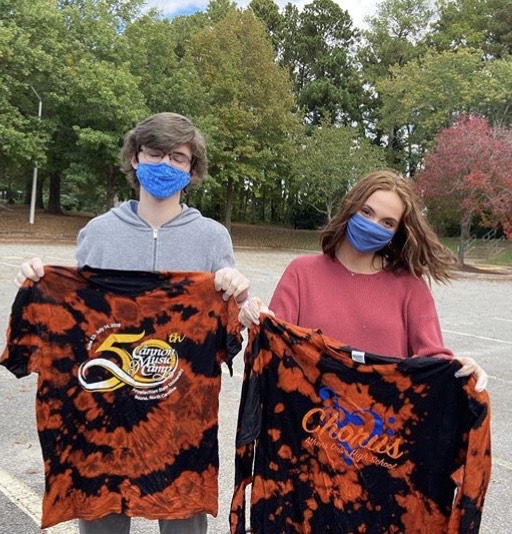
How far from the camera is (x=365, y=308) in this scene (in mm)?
2230

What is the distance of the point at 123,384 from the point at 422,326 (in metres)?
1.27


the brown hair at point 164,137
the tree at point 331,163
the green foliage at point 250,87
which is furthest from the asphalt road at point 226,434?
the tree at point 331,163

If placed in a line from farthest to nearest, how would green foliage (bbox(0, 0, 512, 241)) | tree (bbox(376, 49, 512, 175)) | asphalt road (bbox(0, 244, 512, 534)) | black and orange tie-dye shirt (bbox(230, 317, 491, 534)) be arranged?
tree (bbox(376, 49, 512, 175)) < green foliage (bbox(0, 0, 512, 241)) < asphalt road (bbox(0, 244, 512, 534)) < black and orange tie-dye shirt (bbox(230, 317, 491, 534))

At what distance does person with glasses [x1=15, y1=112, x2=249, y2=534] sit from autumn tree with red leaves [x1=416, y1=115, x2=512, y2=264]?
21.6 m

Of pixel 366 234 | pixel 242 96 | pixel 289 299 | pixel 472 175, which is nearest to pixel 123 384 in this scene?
pixel 289 299

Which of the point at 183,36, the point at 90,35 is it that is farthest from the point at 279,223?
the point at 90,35

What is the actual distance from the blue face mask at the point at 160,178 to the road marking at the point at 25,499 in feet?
6.67

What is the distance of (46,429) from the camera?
2.36 m

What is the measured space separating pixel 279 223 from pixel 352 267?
4272 centimetres

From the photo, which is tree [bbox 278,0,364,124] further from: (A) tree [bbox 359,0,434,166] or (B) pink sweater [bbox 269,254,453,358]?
(B) pink sweater [bbox 269,254,453,358]

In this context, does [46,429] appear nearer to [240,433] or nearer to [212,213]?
[240,433]

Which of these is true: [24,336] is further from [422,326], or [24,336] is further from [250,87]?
[250,87]

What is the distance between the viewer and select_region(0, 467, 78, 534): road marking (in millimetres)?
3102

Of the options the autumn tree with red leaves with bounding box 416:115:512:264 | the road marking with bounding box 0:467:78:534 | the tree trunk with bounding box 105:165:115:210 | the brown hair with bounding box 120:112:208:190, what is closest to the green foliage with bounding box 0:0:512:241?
the tree trunk with bounding box 105:165:115:210
